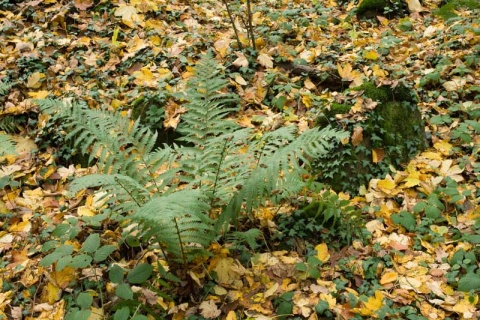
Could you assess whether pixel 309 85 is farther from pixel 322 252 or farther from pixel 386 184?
pixel 322 252

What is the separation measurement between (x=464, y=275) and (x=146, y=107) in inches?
117

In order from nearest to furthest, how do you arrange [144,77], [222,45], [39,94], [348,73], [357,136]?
[357,136] < [39,94] < [348,73] < [144,77] < [222,45]

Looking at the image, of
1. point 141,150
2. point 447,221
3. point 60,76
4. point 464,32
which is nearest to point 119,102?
point 60,76

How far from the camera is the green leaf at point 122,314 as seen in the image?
2561 mm

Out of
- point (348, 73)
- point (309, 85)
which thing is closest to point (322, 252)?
point (309, 85)

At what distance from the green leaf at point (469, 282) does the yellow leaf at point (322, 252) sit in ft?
2.69

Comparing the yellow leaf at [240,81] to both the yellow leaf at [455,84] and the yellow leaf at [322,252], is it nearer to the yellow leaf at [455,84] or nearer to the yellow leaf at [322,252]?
the yellow leaf at [455,84]

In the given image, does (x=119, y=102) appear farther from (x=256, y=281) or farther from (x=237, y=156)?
(x=256, y=281)

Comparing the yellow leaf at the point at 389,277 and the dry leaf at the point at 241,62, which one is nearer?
the yellow leaf at the point at 389,277

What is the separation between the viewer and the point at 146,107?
4430 millimetres

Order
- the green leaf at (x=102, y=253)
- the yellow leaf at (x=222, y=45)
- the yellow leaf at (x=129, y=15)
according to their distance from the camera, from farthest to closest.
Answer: the yellow leaf at (x=129, y=15), the yellow leaf at (x=222, y=45), the green leaf at (x=102, y=253)

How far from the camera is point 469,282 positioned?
281cm

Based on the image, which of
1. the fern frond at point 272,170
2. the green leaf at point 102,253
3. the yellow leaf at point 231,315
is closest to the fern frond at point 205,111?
the fern frond at point 272,170

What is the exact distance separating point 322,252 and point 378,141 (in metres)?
1.22
